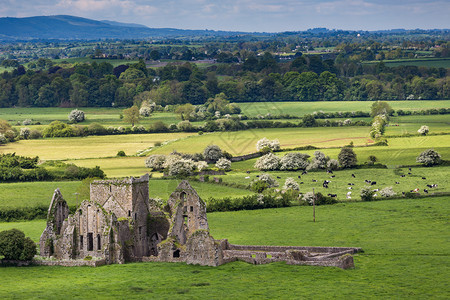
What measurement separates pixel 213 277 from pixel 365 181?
4918 cm

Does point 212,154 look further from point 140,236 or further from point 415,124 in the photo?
point 140,236

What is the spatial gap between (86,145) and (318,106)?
2845 inches

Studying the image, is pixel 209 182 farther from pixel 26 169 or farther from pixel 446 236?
pixel 446 236

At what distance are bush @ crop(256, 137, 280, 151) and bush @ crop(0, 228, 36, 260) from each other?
6539 cm

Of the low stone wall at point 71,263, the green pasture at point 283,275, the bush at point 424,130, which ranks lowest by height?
the green pasture at point 283,275

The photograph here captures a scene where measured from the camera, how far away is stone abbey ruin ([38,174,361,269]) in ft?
193

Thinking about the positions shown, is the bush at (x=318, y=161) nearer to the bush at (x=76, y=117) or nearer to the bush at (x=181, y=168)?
the bush at (x=181, y=168)

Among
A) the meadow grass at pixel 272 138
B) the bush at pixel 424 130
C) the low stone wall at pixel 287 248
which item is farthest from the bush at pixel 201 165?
the low stone wall at pixel 287 248

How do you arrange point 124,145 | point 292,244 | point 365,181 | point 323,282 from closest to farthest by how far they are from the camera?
point 323,282, point 292,244, point 365,181, point 124,145

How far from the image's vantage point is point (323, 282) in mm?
53531

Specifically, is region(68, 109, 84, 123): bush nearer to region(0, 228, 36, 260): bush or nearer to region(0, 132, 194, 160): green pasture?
region(0, 132, 194, 160): green pasture

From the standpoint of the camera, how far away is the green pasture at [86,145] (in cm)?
12619

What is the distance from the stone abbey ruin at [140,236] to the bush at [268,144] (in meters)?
59.3

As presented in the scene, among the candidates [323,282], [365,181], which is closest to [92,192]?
[323,282]
